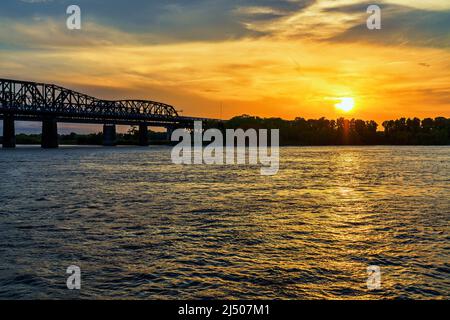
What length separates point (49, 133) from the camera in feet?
570

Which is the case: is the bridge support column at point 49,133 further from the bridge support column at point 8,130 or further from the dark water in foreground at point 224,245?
the dark water in foreground at point 224,245

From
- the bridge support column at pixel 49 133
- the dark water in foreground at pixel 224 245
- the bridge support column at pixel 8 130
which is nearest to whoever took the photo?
the dark water in foreground at pixel 224 245

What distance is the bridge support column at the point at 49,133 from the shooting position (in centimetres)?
17162

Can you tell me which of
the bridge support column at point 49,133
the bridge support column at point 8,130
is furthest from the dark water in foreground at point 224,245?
the bridge support column at point 49,133

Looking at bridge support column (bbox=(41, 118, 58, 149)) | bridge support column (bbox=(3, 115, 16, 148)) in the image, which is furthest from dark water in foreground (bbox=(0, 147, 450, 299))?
bridge support column (bbox=(41, 118, 58, 149))

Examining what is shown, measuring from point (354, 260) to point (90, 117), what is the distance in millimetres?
184145

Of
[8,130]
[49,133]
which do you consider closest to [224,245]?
[8,130]

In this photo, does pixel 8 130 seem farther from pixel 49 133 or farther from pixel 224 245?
pixel 224 245

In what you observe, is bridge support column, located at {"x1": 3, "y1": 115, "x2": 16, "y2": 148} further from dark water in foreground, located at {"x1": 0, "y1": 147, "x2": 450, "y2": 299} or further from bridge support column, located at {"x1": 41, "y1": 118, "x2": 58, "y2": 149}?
dark water in foreground, located at {"x1": 0, "y1": 147, "x2": 450, "y2": 299}

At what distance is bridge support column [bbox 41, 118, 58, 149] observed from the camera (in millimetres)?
171625

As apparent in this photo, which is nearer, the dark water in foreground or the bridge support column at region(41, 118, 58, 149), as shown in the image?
the dark water in foreground

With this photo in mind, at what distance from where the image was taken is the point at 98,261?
1541cm

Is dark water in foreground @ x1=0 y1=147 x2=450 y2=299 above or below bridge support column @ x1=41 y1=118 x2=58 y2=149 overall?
below
